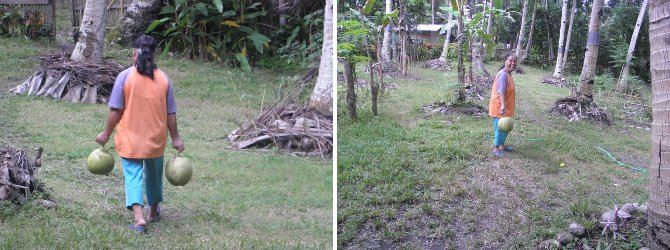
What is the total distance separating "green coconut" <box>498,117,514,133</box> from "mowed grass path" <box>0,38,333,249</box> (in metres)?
1.00

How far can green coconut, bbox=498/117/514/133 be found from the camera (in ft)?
8.26

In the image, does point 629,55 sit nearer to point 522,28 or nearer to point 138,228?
point 522,28

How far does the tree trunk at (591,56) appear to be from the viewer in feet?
7.18

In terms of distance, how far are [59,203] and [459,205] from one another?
1519mm

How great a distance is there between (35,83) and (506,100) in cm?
205

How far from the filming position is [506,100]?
2748mm

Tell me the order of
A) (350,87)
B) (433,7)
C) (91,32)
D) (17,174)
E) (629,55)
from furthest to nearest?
(433,7), (350,87), (629,55), (91,32), (17,174)

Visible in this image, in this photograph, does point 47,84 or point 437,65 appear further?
point 437,65

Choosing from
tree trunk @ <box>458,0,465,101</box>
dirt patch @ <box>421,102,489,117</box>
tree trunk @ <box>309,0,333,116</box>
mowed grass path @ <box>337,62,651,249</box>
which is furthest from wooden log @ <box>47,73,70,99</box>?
tree trunk @ <box>458,0,465,101</box>

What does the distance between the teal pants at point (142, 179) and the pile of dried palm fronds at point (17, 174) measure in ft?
0.81

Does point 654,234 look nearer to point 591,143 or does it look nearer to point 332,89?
point 591,143

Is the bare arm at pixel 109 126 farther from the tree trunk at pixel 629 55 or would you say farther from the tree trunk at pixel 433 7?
the tree trunk at pixel 629 55

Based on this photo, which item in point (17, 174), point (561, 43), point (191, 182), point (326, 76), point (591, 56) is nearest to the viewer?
point (17, 174)

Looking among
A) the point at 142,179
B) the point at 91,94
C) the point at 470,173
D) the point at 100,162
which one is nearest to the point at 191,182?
the point at 142,179
